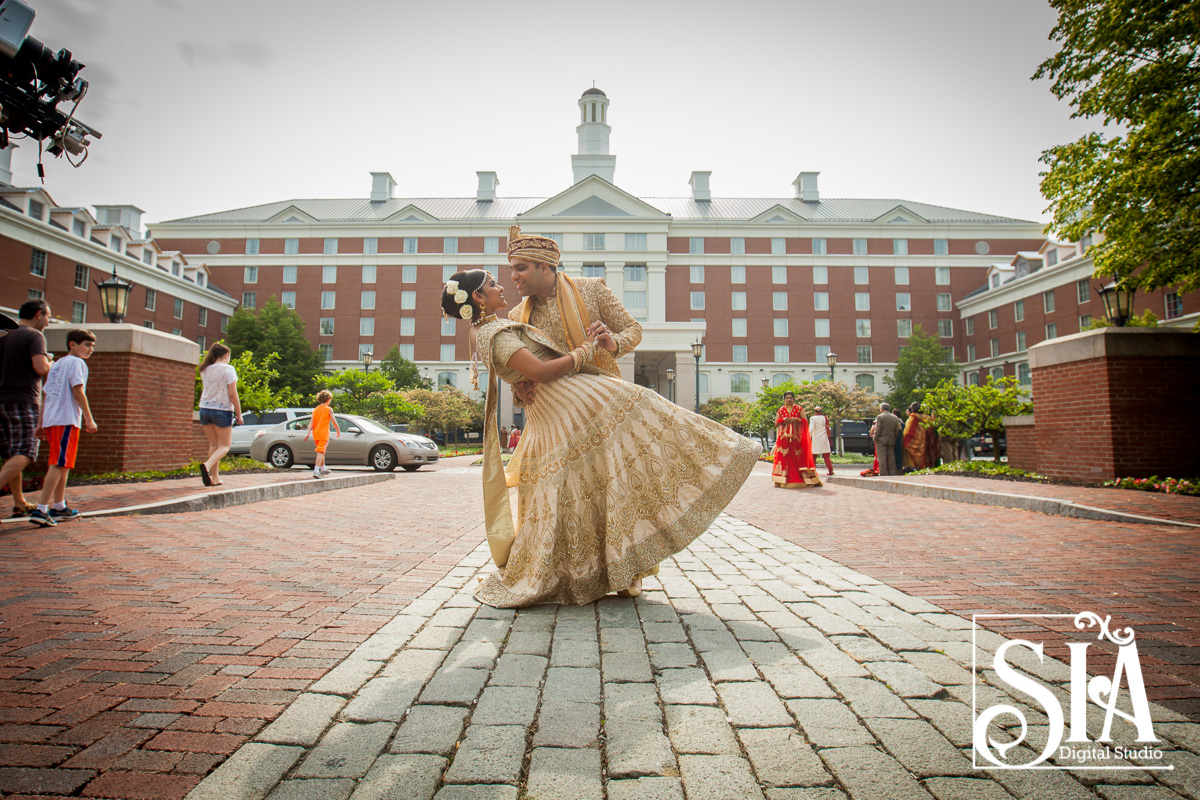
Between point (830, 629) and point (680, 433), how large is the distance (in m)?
1.21

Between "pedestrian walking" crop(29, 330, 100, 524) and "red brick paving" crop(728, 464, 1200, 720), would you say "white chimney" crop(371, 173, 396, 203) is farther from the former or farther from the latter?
"red brick paving" crop(728, 464, 1200, 720)

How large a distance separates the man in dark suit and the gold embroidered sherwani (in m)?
13.2

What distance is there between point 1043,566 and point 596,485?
10.9 ft

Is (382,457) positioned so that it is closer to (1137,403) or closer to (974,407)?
(974,407)

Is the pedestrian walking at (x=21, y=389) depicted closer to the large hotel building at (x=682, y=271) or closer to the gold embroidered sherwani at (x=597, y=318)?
the gold embroidered sherwani at (x=597, y=318)

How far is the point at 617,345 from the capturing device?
11.8 ft

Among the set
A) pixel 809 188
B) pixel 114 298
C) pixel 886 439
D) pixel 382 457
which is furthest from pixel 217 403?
pixel 809 188

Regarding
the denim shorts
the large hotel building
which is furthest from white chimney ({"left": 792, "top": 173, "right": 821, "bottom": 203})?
the denim shorts

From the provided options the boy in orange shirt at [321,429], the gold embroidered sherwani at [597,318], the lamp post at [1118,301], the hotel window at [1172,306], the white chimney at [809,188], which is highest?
the white chimney at [809,188]

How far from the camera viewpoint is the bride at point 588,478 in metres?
3.18

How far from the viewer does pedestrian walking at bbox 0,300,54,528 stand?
5.63 m

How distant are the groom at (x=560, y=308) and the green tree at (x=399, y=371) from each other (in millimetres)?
45329

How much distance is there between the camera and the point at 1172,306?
35.0 m

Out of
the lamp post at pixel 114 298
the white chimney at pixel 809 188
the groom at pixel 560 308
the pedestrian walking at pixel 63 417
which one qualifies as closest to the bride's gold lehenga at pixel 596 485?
the groom at pixel 560 308
